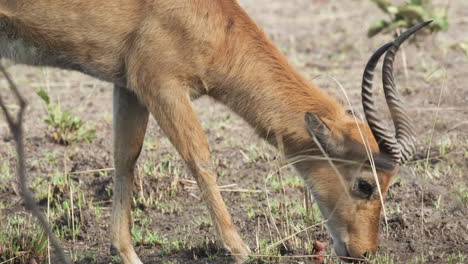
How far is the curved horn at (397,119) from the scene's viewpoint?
5.57 meters

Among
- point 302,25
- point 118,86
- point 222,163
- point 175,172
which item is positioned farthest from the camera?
point 302,25

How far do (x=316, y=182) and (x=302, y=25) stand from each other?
8803mm

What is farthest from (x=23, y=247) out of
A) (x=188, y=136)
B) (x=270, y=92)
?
(x=270, y=92)

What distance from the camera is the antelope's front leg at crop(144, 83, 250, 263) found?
5780 millimetres

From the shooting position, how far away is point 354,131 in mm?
5859

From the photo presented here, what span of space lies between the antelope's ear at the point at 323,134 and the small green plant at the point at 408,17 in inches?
193

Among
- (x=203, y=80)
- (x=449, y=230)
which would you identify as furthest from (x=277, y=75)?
(x=449, y=230)

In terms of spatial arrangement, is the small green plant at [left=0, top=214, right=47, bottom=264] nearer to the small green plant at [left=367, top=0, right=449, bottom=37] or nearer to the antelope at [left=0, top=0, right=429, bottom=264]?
the antelope at [left=0, top=0, right=429, bottom=264]

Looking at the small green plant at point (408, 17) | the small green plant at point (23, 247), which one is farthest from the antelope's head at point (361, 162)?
the small green plant at point (408, 17)

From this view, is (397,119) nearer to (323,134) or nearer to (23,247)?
(323,134)

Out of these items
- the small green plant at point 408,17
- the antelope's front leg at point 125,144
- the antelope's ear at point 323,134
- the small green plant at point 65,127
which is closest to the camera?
the antelope's ear at point 323,134

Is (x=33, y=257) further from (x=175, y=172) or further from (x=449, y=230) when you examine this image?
(x=449, y=230)

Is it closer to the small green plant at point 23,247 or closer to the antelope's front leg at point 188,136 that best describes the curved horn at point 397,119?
the antelope's front leg at point 188,136

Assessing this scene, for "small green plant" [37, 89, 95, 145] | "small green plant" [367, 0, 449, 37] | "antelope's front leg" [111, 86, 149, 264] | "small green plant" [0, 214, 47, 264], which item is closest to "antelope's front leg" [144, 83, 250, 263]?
"antelope's front leg" [111, 86, 149, 264]
